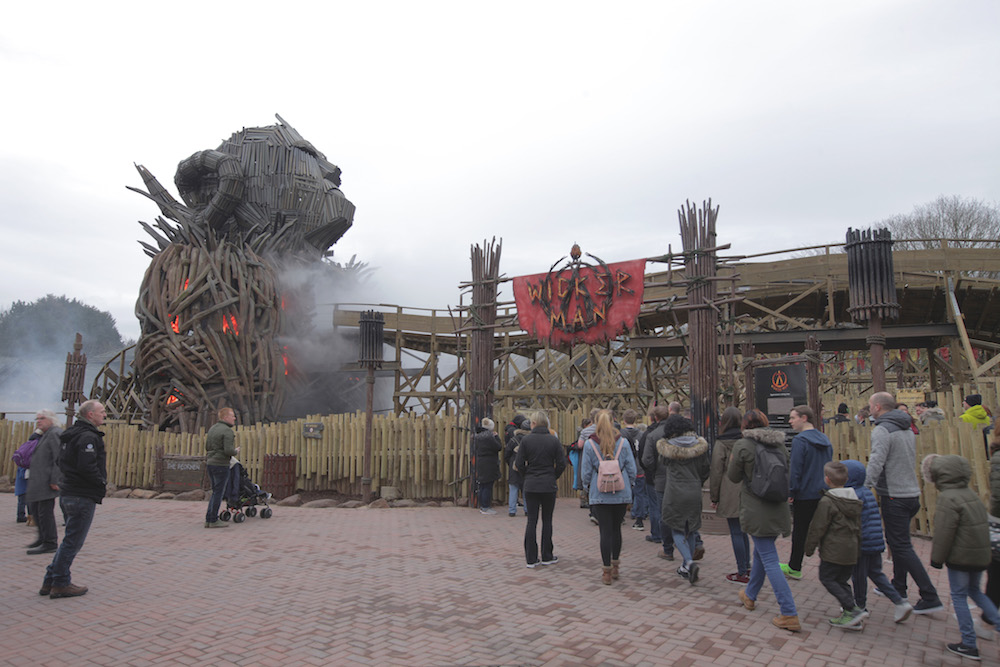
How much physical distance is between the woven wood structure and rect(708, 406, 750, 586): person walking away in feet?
48.2

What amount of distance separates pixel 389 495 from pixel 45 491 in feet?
18.9

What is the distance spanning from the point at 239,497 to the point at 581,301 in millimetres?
6205

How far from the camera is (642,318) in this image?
1742cm

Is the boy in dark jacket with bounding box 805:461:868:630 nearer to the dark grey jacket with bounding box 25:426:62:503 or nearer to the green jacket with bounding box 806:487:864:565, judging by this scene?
the green jacket with bounding box 806:487:864:565

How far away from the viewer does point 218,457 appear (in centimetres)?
850

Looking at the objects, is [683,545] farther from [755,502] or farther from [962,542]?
[962,542]

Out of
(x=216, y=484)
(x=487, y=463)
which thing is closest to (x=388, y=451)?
(x=487, y=463)

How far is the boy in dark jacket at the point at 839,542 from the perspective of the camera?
4.17 meters

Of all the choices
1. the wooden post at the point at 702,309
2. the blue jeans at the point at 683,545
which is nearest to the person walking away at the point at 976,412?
the wooden post at the point at 702,309

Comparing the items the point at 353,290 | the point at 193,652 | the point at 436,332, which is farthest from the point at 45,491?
the point at 353,290

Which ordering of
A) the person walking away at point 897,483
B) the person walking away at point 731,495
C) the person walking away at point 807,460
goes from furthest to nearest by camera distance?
the person walking away at point 731,495 → the person walking away at point 807,460 → the person walking away at point 897,483

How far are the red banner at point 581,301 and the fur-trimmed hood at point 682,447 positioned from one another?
160 inches

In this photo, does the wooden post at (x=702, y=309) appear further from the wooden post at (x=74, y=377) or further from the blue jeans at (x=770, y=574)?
the wooden post at (x=74, y=377)

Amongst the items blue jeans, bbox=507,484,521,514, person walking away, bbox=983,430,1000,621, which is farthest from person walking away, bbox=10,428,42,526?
person walking away, bbox=983,430,1000,621
